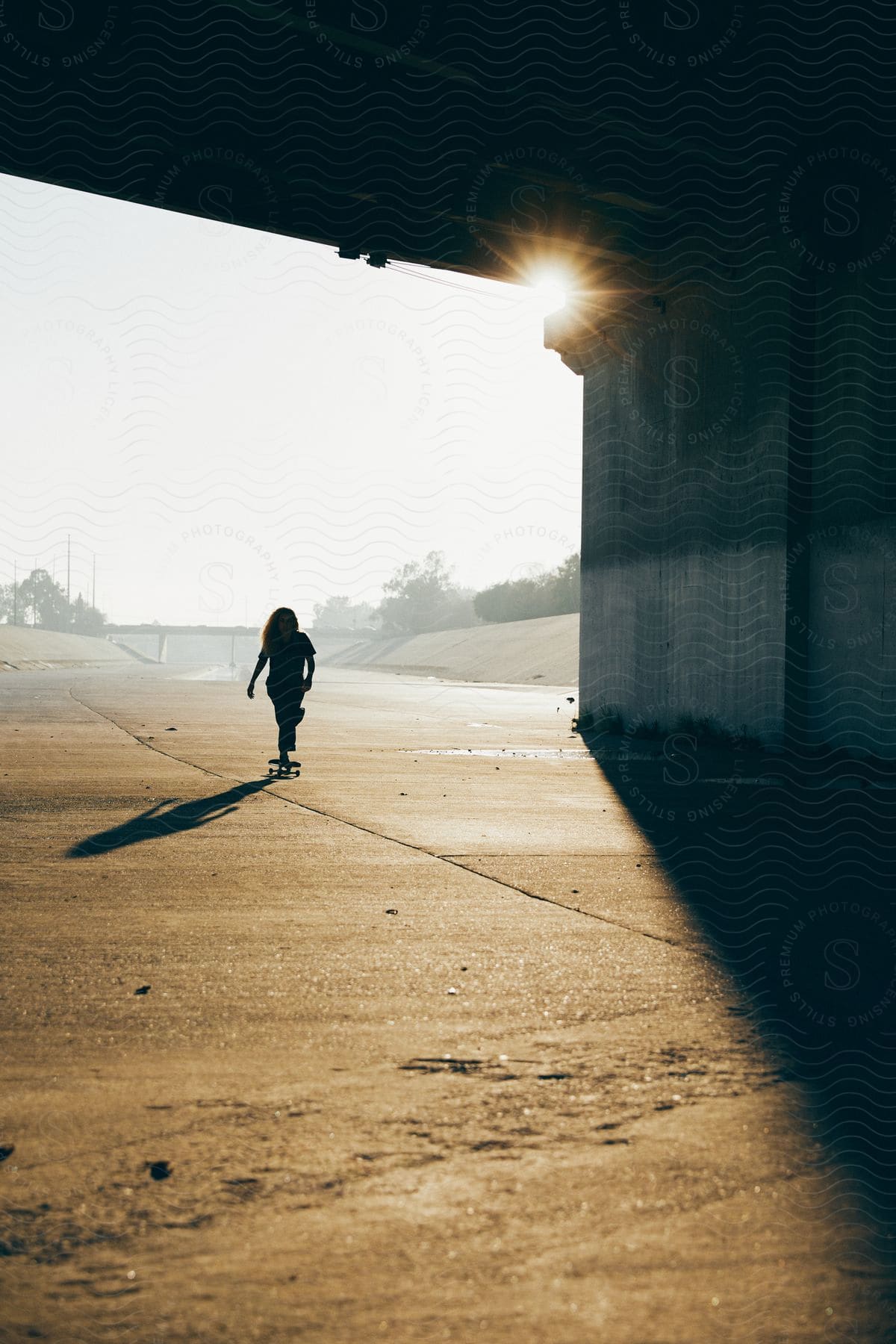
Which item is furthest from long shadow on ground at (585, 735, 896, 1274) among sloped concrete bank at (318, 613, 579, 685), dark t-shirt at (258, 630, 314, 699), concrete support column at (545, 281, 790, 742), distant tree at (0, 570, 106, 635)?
distant tree at (0, 570, 106, 635)

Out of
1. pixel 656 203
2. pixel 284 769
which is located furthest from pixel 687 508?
pixel 284 769

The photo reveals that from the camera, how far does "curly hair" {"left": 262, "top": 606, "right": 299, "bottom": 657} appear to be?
43.0ft

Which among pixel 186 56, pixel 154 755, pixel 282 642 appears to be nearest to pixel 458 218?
pixel 186 56

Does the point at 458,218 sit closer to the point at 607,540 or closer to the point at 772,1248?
the point at 607,540

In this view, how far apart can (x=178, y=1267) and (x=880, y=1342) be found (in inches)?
54.1

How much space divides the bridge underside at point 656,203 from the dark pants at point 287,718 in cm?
654

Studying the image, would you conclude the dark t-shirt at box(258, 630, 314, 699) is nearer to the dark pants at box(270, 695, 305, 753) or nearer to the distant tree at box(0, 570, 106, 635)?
the dark pants at box(270, 695, 305, 753)

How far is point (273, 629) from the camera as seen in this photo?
13242 millimetres

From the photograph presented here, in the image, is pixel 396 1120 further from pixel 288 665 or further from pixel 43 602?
pixel 43 602

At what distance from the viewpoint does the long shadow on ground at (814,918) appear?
10.3 ft

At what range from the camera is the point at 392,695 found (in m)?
39.8

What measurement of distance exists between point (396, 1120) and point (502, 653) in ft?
261

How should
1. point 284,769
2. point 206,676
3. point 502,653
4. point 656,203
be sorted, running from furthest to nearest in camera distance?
point 206,676, point 502,653, point 656,203, point 284,769

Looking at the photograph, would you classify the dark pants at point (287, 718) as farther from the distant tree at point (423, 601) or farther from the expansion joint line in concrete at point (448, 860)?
the distant tree at point (423, 601)
